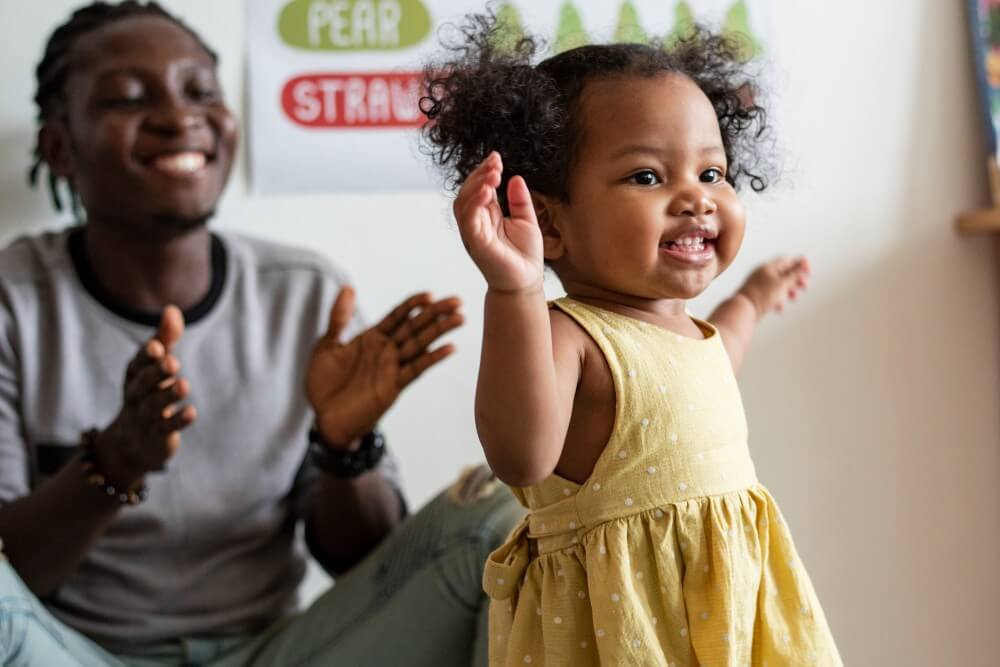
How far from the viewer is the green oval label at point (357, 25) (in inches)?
60.3

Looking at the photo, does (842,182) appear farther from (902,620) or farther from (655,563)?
(655,563)

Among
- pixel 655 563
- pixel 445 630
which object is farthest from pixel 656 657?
pixel 445 630

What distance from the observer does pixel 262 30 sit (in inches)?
60.1

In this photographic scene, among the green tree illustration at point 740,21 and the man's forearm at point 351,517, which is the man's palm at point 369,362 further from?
the green tree illustration at point 740,21

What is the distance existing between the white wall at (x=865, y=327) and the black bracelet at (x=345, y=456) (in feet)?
0.95

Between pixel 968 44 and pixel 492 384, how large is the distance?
1139mm

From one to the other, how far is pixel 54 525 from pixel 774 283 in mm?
727

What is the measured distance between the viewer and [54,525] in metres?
1.14

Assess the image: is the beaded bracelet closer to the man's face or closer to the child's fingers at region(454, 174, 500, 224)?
the man's face

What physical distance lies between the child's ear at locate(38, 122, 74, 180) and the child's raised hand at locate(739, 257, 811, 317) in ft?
2.59

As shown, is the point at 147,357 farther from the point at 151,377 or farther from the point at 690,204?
the point at 690,204

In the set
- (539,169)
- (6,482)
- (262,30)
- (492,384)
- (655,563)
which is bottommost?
(6,482)

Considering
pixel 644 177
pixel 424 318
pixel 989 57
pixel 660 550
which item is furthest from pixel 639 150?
pixel 989 57

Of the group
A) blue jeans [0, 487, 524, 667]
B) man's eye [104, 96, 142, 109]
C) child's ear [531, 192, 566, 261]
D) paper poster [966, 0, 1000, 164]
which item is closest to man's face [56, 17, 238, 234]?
man's eye [104, 96, 142, 109]
